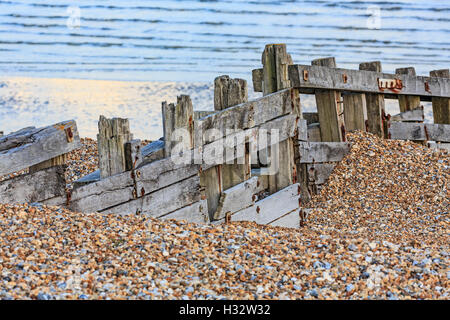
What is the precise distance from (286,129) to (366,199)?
1672 millimetres

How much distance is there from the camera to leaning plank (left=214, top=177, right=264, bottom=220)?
6.77 m

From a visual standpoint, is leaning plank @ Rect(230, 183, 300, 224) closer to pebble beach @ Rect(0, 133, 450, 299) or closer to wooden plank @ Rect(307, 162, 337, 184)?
pebble beach @ Rect(0, 133, 450, 299)

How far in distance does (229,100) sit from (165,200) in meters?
1.49

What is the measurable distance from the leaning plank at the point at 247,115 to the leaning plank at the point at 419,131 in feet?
10.3

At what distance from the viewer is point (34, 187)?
557 cm

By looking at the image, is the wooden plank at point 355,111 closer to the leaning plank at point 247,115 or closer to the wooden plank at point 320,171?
the wooden plank at point 320,171

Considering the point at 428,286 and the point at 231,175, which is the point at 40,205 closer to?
the point at 231,175

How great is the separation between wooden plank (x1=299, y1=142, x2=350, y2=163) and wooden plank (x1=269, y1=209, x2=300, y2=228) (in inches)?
31.7

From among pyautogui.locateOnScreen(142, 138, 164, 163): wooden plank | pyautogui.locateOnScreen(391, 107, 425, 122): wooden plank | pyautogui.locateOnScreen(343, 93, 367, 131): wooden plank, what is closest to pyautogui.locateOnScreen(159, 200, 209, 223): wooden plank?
pyautogui.locateOnScreen(142, 138, 164, 163): wooden plank

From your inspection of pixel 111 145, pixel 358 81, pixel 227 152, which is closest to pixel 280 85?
pixel 227 152

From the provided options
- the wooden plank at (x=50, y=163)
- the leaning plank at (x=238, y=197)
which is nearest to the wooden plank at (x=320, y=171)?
the leaning plank at (x=238, y=197)

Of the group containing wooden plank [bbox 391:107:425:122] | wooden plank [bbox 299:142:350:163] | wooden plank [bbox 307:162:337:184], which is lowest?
wooden plank [bbox 307:162:337:184]

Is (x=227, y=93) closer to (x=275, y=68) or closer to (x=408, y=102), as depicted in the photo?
(x=275, y=68)

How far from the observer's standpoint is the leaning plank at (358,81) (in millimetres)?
8070
